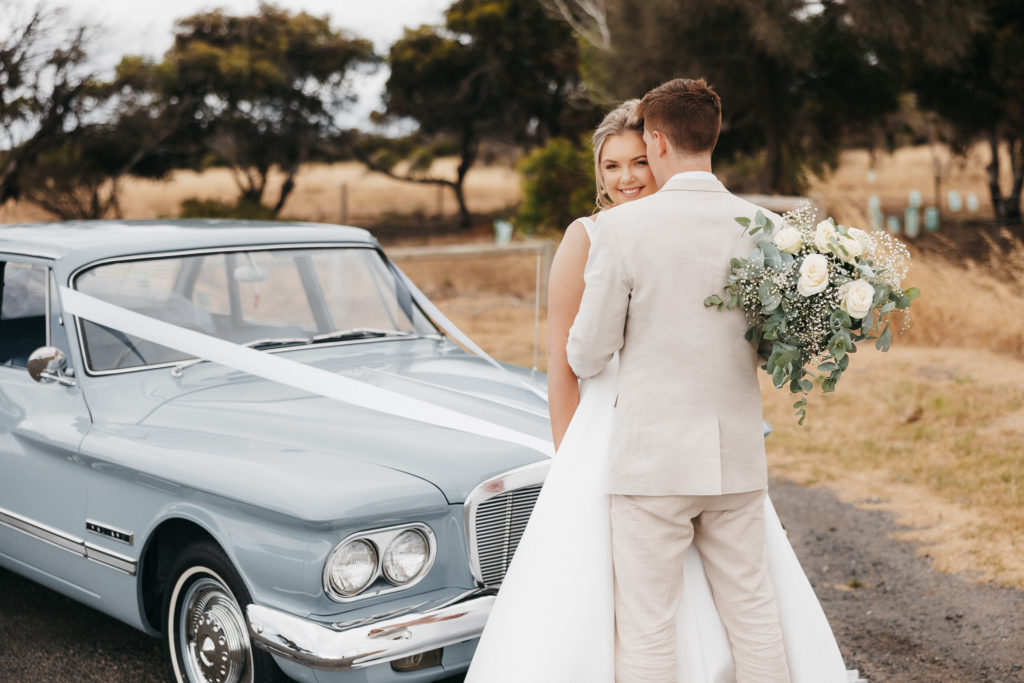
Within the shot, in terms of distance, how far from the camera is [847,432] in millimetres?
8156

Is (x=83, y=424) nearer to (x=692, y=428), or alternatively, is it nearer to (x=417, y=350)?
(x=417, y=350)

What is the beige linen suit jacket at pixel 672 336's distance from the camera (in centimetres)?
275

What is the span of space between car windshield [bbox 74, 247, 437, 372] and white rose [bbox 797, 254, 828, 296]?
2.64 meters

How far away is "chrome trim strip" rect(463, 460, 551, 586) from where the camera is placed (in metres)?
3.33

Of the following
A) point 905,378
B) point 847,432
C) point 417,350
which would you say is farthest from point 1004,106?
point 417,350

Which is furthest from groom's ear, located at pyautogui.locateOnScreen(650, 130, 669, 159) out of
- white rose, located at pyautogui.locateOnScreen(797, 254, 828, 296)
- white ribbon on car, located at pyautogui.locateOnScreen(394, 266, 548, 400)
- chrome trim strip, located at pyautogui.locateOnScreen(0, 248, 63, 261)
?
chrome trim strip, located at pyautogui.locateOnScreen(0, 248, 63, 261)

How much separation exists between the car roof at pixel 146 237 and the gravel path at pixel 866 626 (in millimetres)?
1609

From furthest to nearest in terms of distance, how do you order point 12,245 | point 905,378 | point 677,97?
point 905,378
point 12,245
point 677,97

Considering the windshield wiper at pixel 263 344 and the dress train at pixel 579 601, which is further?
the windshield wiper at pixel 263 344

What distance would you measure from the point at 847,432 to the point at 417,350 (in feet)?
14.6

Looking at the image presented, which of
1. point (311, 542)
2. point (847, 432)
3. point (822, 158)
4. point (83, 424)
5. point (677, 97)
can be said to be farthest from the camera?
point (822, 158)

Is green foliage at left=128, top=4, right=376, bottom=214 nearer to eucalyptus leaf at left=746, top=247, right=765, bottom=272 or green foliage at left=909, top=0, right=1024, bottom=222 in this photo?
green foliage at left=909, top=0, right=1024, bottom=222

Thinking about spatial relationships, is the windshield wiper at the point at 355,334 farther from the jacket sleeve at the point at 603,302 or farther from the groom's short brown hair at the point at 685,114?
the groom's short brown hair at the point at 685,114

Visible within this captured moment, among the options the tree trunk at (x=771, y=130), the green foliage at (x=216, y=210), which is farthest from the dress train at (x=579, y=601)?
the tree trunk at (x=771, y=130)
